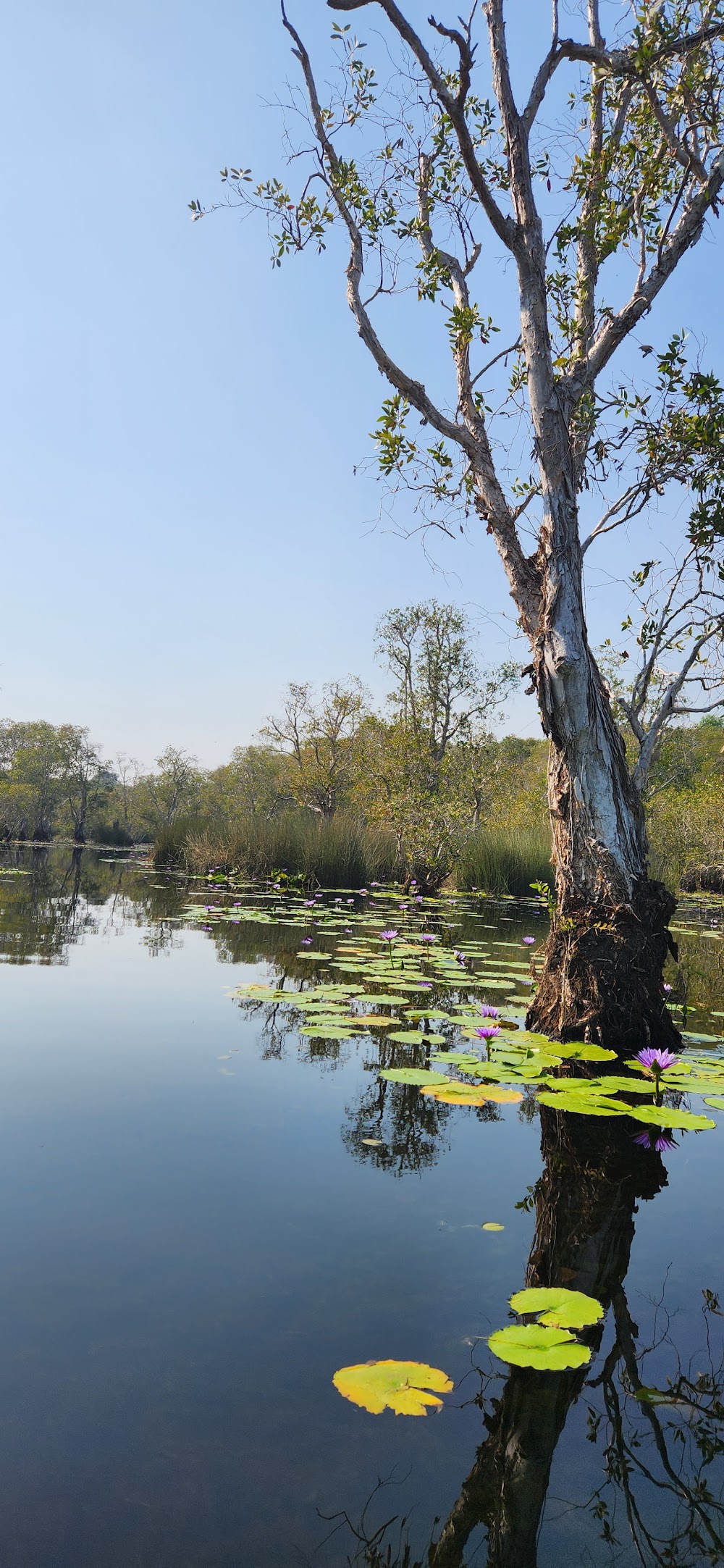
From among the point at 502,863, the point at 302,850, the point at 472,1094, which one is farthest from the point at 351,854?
the point at 472,1094

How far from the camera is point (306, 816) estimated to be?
46.5ft

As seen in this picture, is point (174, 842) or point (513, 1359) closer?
point (513, 1359)

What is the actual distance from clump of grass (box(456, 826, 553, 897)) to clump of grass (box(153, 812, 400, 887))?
1.22 metres

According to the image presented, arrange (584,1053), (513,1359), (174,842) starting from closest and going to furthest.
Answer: (513,1359) < (584,1053) < (174,842)

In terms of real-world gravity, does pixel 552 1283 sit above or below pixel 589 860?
below

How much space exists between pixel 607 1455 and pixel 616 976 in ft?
8.76

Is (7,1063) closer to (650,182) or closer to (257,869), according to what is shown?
(650,182)

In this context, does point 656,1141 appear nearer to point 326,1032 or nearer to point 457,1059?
point 457,1059

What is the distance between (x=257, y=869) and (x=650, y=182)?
1067 centimetres

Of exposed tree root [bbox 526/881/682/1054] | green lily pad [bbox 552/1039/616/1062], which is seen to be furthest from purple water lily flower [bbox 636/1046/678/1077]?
exposed tree root [bbox 526/881/682/1054]

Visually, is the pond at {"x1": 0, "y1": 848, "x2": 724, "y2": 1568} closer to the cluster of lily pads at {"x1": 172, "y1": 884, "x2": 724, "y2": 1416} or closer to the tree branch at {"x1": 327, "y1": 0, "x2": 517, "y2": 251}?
the cluster of lily pads at {"x1": 172, "y1": 884, "x2": 724, "y2": 1416}

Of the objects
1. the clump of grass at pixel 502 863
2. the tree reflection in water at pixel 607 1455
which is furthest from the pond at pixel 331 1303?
the clump of grass at pixel 502 863

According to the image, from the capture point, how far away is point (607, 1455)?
1206 millimetres

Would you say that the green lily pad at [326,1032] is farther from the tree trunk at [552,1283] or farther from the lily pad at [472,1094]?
the tree trunk at [552,1283]
